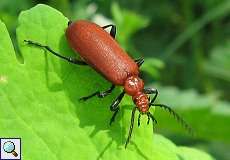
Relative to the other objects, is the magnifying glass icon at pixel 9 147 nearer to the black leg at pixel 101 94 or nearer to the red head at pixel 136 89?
the black leg at pixel 101 94

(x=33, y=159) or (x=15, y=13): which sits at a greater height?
(x=15, y=13)

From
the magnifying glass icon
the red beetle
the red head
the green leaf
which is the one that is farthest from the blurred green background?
the magnifying glass icon

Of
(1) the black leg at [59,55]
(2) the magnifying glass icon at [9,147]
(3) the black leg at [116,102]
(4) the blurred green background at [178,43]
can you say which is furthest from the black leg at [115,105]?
(4) the blurred green background at [178,43]

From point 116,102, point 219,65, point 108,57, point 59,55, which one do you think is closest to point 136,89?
point 108,57

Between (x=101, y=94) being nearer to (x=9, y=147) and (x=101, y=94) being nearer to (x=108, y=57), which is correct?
(x=9, y=147)

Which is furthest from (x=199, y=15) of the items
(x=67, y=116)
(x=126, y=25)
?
(x=67, y=116)

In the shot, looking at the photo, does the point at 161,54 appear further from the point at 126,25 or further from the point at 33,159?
the point at 33,159

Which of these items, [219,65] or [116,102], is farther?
[219,65]

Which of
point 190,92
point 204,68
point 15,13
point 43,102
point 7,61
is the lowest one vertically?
point 43,102

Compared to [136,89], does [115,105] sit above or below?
below
